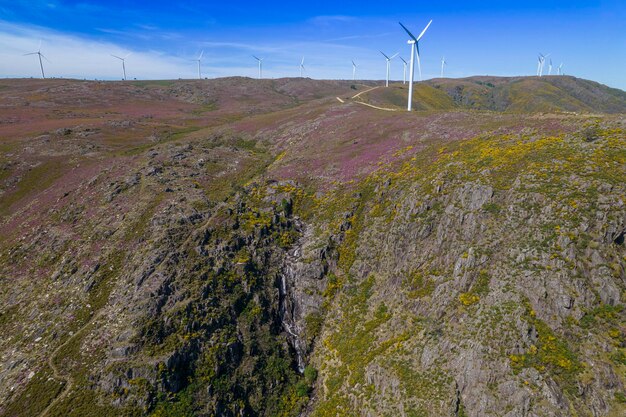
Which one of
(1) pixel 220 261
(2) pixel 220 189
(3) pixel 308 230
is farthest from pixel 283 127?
(1) pixel 220 261

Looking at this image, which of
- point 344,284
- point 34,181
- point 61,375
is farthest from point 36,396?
point 34,181

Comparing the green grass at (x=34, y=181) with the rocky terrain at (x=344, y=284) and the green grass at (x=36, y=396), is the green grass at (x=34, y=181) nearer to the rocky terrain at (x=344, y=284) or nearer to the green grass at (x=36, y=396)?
the rocky terrain at (x=344, y=284)

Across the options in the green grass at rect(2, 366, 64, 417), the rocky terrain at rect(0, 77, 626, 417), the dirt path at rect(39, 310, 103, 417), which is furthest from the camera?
the dirt path at rect(39, 310, 103, 417)

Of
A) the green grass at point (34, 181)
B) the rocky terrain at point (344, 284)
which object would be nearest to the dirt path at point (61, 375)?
the rocky terrain at point (344, 284)

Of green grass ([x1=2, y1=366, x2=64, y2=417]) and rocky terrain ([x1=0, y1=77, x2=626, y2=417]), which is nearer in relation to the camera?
rocky terrain ([x1=0, y1=77, x2=626, y2=417])

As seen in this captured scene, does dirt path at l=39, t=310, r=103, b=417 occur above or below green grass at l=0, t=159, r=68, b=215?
below

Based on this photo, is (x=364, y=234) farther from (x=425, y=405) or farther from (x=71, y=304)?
(x=71, y=304)

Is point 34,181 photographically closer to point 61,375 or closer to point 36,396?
point 61,375

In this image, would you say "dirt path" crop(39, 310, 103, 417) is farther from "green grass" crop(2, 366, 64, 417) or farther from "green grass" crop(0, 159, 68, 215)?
"green grass" crop(0, 159, 68, 215)

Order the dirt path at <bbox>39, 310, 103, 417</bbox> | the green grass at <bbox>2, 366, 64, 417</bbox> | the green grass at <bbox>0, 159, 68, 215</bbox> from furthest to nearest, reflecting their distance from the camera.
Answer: the green grass at <bbox>0, 159, 68, 215</bbox> → the dirt path at <bbox>39, 310, 103, 417</bbox> → the green grass at <bbox>2, 366, 64, 417</bbox>

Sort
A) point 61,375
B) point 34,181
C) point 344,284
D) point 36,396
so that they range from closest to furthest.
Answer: point 36,396 < point 61,375 < point 344,284 < point 34,181

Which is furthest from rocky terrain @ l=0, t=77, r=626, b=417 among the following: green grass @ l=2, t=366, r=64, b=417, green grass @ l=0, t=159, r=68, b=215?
green grass @ l=0, t=159, r=68, b=215
